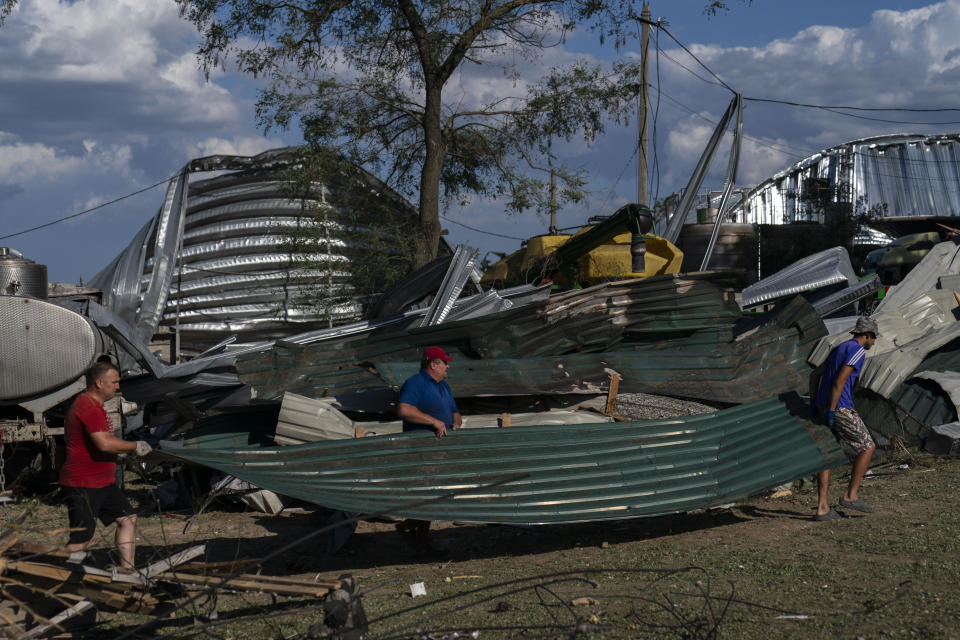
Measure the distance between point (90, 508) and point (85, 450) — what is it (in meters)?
0.35

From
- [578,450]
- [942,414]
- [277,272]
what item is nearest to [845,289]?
[942,414]

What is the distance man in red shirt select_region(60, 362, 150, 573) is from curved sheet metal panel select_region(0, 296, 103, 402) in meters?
4.31

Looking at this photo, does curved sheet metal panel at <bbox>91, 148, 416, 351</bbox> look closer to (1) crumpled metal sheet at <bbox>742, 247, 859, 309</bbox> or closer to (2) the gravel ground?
(1) crumpled metal sheet at <bbox>742, 247, 859, 309</bbox>

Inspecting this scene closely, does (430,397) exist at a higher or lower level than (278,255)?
lower

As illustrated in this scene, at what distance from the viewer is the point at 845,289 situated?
12539mm

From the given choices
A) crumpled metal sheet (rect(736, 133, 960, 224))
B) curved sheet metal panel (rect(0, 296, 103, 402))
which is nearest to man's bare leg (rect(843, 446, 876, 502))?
curved sheet metal panel (rect(0, 296, 103, 402))

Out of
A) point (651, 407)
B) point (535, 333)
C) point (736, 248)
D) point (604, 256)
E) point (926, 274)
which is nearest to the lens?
point (651, 407)

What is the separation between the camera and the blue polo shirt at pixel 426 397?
255 inches

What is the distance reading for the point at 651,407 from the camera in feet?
27.3

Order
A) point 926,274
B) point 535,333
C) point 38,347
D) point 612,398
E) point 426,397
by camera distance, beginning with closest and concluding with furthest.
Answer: point 426,397, point 612,398, point 535,333, point 38,347, point 926,274

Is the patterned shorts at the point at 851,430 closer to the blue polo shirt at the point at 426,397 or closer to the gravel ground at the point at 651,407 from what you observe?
the gravel ground at the point at 651,407

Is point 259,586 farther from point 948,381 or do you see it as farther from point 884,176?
point 884,176

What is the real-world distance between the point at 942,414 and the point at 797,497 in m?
2.54

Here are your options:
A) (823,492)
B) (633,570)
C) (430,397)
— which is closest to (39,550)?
(633,570)
